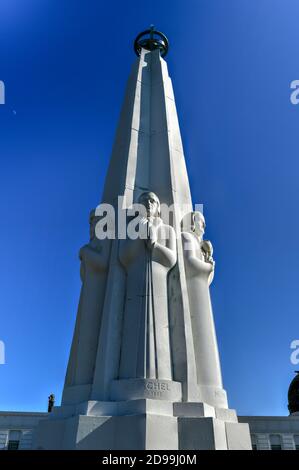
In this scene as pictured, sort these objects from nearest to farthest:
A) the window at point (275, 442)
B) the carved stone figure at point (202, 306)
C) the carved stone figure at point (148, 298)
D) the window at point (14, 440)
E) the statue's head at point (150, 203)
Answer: the carved stone figure at point (148, 298)
the carved stone figure at point (202, 306)
the statue's head at point (150, 203)
the window at point (14, 440)
the window at point (275, 442)

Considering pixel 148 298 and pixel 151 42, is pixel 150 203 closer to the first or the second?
pixel 148 298

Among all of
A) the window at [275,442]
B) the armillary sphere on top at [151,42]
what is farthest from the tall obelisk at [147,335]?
the window at [275,442]

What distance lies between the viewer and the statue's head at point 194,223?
8312 millimetres

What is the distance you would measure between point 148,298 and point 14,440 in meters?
12.9

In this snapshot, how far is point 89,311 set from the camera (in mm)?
7223

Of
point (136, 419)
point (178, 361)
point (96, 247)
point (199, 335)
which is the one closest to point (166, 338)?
point (178, 361)

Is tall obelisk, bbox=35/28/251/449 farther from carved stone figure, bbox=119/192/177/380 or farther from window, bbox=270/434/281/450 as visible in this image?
window, bbox=270/434/281/450

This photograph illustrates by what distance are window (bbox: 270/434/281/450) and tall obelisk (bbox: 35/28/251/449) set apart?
11.5 metres

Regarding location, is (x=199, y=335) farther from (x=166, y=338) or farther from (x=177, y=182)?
(x=177, y=182)

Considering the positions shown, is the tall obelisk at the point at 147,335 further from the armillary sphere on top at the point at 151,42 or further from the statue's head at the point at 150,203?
the armillary sphere on top at the point at 151,42

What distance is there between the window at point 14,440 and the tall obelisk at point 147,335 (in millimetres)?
11013

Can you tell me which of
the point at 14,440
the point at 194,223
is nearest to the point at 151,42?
the point at 194,223
